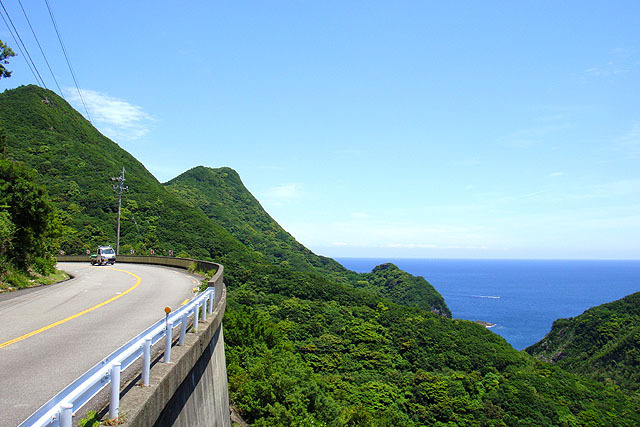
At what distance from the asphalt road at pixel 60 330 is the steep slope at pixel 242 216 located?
3594 inches

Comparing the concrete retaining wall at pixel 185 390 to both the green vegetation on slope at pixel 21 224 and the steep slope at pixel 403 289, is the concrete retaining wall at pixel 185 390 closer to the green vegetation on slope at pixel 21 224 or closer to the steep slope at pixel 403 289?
the green vegetation on slope at pixel 21 224

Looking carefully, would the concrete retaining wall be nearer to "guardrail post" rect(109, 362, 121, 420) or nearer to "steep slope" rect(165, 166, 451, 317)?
"guardrail post" rect(109, 362, 121, 420)

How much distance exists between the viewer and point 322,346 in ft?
158

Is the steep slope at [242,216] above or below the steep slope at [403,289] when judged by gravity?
above

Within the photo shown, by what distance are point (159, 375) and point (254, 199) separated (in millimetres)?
155859

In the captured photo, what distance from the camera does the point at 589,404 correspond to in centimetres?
4444

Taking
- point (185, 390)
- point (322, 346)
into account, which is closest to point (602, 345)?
point (322, 346)

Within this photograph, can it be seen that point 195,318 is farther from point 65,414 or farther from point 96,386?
point 65,414

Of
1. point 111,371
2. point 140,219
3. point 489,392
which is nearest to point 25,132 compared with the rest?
point 140,219

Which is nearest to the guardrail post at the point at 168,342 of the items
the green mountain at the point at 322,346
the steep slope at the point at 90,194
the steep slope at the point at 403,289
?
the green mountain at the point at 322,346

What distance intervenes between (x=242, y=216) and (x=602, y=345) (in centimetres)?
10445

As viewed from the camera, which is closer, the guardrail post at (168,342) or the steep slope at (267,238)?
the guardrail post at (168,342)

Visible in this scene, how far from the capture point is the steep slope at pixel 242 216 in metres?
117

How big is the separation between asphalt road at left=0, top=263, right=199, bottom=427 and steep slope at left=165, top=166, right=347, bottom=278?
91296 millimetres
